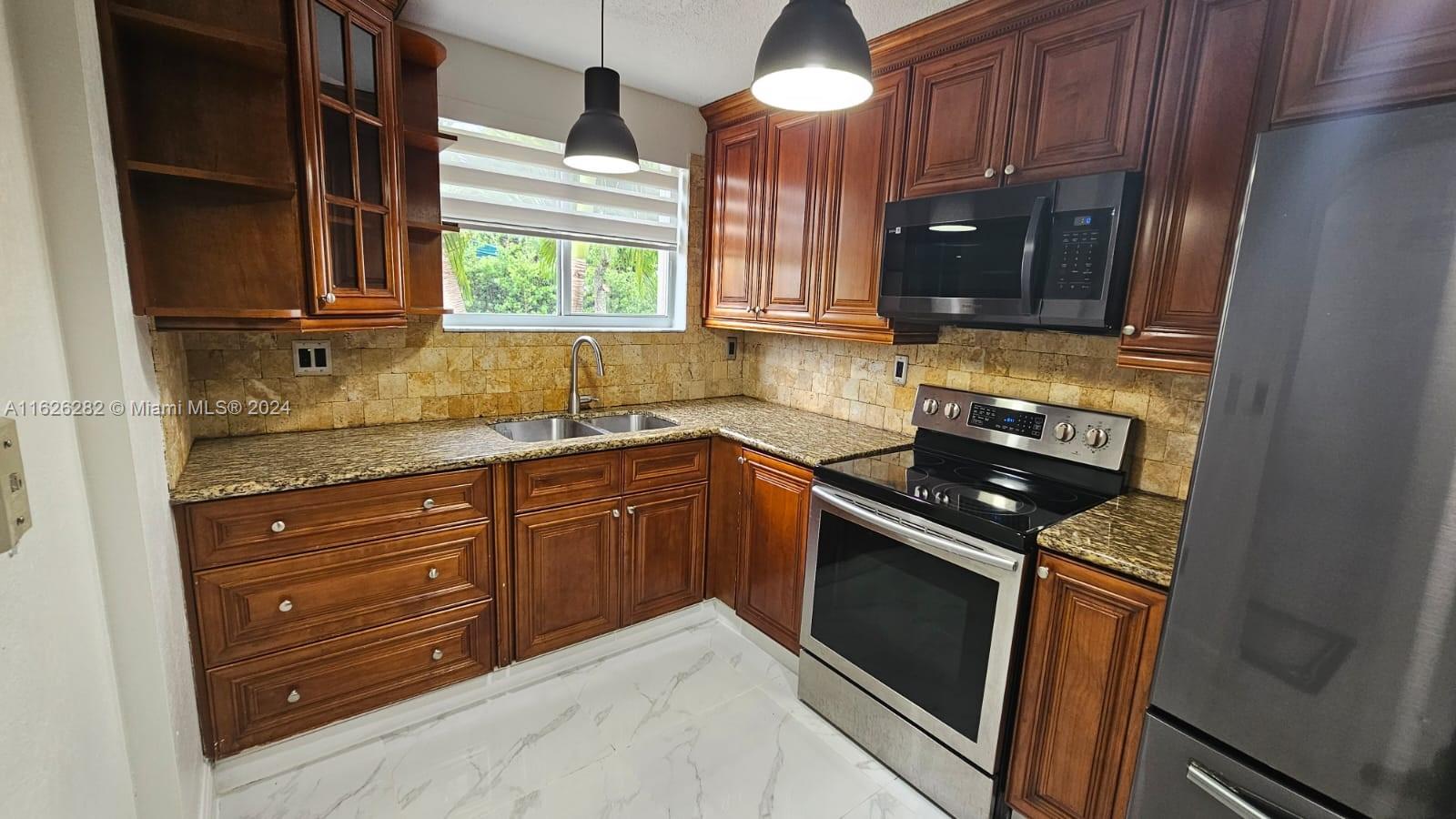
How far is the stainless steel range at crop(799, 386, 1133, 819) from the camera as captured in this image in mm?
1684

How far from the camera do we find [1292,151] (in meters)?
1.06

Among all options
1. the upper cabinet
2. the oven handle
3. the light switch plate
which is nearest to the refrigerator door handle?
the oven handle

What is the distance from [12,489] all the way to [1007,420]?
7.59ft

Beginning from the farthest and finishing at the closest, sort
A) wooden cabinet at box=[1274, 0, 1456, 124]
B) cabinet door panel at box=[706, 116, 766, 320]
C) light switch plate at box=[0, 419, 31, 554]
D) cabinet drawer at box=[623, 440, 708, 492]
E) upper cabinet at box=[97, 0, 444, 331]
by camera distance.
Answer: cabinet door panel at box=[706, 116, 766, 320] → cabinet drawer at box=[623, 440, 708, 492] → upper cabinet at box=[97, 0, 444, 331] → wooden cabinet at box=[1274, 0, 1456, 124] → light switch plate at box=[0, 419, 31, 554]

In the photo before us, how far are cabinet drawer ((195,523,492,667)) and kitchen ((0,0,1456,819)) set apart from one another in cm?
1

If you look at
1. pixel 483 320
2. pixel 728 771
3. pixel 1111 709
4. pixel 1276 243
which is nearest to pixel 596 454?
pixel 483 320

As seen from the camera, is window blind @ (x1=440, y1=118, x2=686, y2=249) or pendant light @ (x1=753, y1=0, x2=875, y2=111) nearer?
pendant light @ (x1=753, y1=0, x2=875, y2=111)

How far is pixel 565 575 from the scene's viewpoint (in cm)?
237

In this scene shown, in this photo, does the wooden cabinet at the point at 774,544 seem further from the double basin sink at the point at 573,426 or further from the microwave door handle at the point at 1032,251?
the microwave door handle at the point at 1032,251

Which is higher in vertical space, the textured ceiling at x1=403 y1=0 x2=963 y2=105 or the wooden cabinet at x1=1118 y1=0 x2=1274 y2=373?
the textured ceiling at x1=403 y1=0 x2=963 y2=105

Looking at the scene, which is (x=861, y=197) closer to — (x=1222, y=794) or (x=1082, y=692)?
(x=1082, y=692)

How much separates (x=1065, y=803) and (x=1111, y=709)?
318 millimetres

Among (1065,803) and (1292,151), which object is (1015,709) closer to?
(1065,803)

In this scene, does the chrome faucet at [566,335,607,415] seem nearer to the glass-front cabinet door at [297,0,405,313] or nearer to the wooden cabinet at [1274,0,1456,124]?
the glass-front cabinet door at [297,0,405,313]
